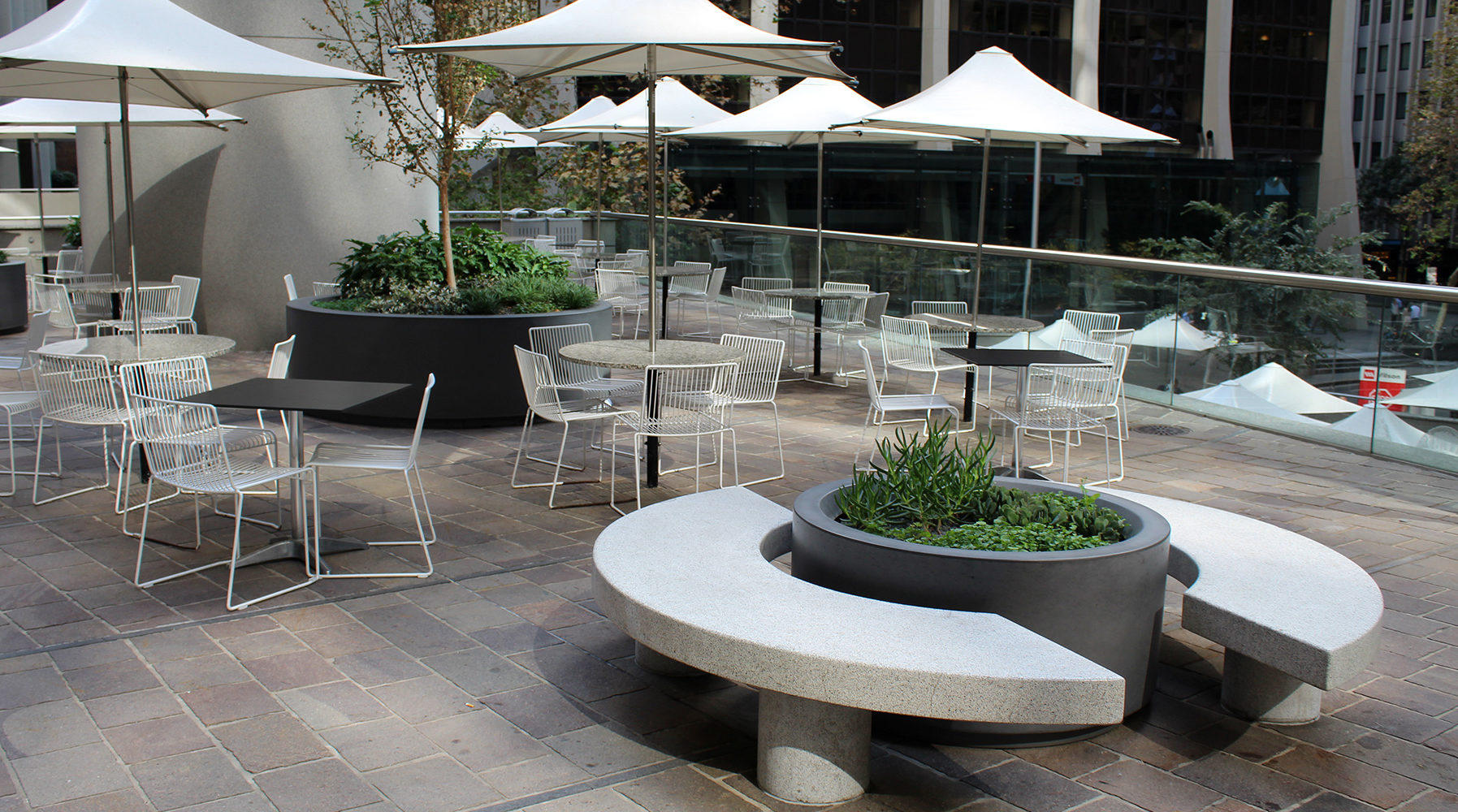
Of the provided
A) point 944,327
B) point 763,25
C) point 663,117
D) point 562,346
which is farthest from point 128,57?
point 763,25

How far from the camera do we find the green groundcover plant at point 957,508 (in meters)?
3.88

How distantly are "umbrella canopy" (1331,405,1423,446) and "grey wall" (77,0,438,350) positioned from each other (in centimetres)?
951

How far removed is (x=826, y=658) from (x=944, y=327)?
23.4 ft

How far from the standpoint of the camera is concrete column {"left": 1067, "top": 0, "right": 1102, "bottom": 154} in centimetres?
3666

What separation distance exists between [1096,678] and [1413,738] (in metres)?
1.59

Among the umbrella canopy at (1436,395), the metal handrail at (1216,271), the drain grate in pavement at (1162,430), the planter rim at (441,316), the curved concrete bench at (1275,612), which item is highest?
the metal handrail at (1216,271)

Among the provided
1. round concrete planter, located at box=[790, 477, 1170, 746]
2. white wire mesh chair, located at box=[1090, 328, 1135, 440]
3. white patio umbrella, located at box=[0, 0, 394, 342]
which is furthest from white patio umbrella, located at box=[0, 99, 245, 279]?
round concrete planter, located at box=[790, 477, 1170, 746]

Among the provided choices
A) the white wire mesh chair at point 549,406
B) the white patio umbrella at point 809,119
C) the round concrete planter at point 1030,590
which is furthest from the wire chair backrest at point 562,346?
the round concrete planter at point 1030,590

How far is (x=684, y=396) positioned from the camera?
6973 millimetres

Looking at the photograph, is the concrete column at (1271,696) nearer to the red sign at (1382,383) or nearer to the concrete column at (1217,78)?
the red sign at (1382,383)

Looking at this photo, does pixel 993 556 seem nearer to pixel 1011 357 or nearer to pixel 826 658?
pixel 826 658

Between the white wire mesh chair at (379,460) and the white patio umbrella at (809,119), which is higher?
the white patio umbrella at (809,119)

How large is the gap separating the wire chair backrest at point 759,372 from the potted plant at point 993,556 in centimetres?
261

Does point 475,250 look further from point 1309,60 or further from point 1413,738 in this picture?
point 1309,60
